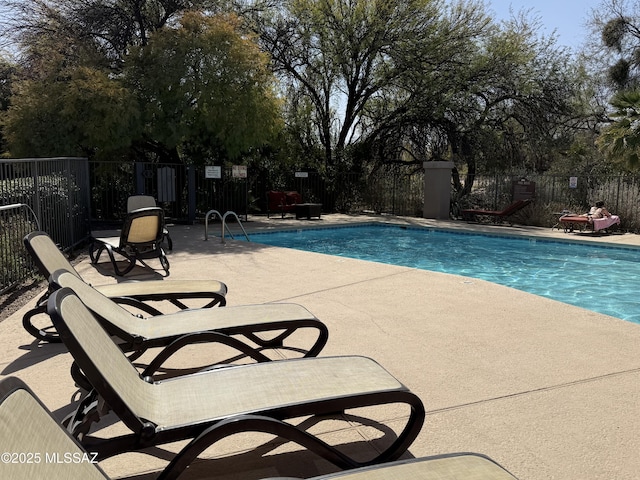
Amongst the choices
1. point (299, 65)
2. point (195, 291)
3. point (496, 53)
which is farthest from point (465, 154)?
point (195, 291)

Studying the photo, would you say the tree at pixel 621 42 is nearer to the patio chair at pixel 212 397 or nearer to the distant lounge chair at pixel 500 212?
the distant lounge chair at pixel 500 212

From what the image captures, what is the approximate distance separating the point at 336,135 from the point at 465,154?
570 cm

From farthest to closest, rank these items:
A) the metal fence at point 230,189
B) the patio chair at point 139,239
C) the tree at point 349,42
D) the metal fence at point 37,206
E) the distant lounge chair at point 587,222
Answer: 1. the tree at point 349,42
2. the metal fence at point 230,189
3. the distant lounge chair at point 587,222
4. the patio chair at point 139,239
5. the metal fence at point 37,206

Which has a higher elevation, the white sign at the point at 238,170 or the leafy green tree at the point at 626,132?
the leafy green tree at the point at 626,132

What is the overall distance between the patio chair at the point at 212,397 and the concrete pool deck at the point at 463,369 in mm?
444

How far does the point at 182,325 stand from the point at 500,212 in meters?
14.8

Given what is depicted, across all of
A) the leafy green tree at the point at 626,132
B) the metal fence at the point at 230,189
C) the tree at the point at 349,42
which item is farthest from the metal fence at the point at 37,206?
the leafy green tree at the point at 626,132

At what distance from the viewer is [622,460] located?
2.61 meters

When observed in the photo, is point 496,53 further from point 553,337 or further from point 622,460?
point 622,460

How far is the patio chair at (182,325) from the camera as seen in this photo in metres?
2.96

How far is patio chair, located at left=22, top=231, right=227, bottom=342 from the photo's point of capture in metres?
3.83

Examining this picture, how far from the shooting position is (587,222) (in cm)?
1397

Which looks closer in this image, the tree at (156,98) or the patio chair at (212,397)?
the patio chair at (212,397)

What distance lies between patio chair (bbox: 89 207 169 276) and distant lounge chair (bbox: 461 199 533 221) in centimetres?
1198
